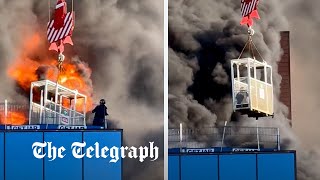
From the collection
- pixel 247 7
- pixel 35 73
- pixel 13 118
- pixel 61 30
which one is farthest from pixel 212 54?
pixel 13 118

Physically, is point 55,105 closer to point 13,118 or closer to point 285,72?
point 13,118

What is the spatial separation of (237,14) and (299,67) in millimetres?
554

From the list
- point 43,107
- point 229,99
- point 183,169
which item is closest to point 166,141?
point 183,169

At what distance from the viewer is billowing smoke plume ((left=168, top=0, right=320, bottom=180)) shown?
16.0 ft

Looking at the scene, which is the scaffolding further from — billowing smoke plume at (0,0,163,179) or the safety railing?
the safety railing

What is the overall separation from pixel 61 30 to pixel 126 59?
18.5 inches

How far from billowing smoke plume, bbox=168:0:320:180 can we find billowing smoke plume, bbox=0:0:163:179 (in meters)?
0.12

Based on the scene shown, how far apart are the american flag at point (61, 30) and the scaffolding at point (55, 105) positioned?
29 centimetres

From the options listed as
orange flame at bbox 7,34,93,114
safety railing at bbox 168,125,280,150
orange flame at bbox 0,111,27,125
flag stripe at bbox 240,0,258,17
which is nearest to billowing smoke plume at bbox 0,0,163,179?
orange flame at bbox 7,34,93,114

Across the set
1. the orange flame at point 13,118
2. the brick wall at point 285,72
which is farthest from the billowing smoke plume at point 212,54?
the orange flame at point 13,118

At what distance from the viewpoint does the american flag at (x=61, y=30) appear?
476 centimetres

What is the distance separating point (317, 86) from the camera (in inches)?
193

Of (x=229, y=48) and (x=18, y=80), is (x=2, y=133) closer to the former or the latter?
(x=18, y=80)

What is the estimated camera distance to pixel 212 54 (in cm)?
491
